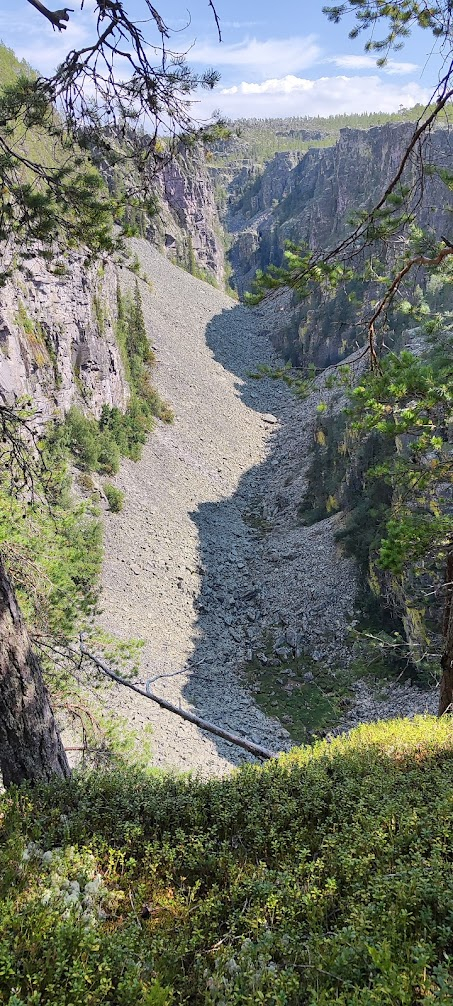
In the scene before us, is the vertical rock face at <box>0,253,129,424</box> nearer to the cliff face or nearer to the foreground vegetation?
the cliff face

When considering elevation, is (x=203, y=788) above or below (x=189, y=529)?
above

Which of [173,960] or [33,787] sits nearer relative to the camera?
[173,960]

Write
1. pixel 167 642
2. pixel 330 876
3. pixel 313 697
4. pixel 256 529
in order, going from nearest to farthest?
pixel 330 876, pixel 313 697, pixel 167 642, pixel 256 529

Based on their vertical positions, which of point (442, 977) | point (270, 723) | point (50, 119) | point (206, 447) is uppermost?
point (50, 119)

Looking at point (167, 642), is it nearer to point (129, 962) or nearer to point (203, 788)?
point (203, 788)

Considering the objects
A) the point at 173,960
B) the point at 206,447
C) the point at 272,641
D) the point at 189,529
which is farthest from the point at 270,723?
the point at 206,447

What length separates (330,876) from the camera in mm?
3217

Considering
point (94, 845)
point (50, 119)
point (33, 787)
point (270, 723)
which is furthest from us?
point (270, 723)

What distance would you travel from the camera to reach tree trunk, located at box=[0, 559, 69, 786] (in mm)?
4312

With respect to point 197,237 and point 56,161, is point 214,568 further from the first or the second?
point 197,237

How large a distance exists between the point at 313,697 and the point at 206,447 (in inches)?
951

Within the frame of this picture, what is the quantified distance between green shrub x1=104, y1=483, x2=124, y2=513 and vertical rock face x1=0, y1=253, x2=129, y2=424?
452 centimetres

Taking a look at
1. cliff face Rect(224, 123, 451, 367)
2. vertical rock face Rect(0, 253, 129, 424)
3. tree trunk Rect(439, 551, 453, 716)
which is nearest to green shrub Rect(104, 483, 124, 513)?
vertical rock face Rect(0, 253, 129, 424)

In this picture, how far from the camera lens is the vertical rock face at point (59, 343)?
25609mm
